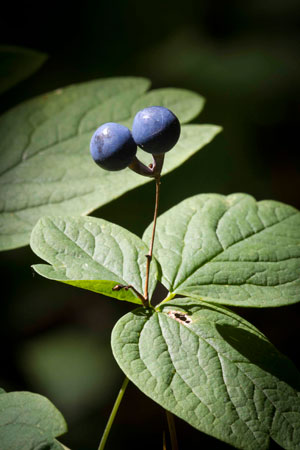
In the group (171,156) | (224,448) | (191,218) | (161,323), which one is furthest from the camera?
(224,448)

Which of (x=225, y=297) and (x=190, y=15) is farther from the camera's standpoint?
(x=190, y=15)

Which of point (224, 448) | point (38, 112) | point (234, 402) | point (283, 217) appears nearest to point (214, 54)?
point (38, 112)

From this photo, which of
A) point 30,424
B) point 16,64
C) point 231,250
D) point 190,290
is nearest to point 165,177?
point 16,64

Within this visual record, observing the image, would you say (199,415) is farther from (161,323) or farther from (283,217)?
(283,217)

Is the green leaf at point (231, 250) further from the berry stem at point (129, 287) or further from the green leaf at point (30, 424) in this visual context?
the green leaf at point (30, 424)

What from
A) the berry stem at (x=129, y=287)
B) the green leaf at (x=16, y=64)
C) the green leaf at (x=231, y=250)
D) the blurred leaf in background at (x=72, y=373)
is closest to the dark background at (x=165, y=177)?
the blurred leaf in background at (x=72, y=373)

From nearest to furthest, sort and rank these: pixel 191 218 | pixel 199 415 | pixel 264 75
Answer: pixel 199 415 < pixel 191 218 < pixel 264 75
